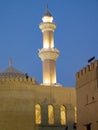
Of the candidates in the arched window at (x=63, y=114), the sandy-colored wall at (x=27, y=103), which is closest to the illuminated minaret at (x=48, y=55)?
the sandy-colored wall at (x=27, y=103)

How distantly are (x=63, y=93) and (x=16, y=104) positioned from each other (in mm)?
3737

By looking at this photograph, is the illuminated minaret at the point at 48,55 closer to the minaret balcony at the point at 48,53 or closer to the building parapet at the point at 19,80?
the minaret balcony at the point at 48,53

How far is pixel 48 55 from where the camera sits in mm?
40688

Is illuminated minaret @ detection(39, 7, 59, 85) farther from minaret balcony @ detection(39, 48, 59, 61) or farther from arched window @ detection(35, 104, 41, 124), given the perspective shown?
arched window @ detection(35, 104, 41, 124)

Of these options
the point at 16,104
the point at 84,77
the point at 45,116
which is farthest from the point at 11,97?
the point at 84,77

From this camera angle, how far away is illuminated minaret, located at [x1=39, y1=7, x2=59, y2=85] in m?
40.7

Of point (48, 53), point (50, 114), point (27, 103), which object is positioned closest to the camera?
point (27, 103)

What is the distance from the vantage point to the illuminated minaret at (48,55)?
40.7 meters

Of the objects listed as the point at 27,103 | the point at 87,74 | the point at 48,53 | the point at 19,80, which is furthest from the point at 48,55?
the point at 87,74

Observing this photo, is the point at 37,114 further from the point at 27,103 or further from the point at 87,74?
the point at 87,74

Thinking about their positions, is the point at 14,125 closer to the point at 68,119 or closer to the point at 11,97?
the point at 11,97

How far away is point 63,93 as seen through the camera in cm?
3250

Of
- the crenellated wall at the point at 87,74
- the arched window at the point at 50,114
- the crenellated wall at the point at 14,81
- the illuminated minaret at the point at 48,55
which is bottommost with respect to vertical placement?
the arched window at the point at 50,114

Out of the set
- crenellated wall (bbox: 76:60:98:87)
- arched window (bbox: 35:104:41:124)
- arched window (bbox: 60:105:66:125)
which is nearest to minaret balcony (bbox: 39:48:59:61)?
arched window (bbox: 60:105:66:125)
